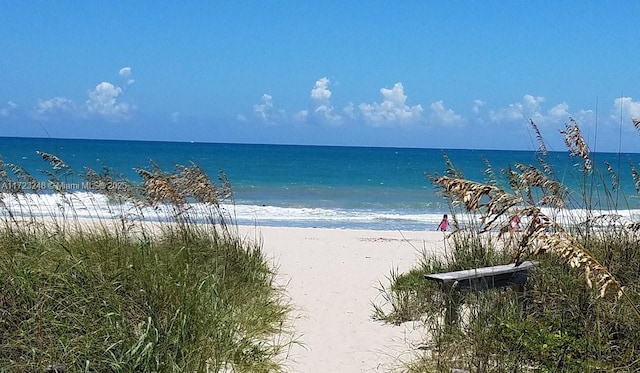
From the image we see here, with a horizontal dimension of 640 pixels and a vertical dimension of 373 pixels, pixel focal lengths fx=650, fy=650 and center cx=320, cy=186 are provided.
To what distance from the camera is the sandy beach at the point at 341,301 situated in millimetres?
4992

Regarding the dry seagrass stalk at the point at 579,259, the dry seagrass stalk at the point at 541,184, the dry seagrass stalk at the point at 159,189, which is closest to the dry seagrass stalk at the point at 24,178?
the dry seagrass stalk at the point at 159,189

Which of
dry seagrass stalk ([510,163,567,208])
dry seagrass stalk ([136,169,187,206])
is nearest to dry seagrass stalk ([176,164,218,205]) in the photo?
dry seagrass stalk ([136,169,187,206])

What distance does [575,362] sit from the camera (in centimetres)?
404

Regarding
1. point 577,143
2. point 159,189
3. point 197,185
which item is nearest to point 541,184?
point 577,143

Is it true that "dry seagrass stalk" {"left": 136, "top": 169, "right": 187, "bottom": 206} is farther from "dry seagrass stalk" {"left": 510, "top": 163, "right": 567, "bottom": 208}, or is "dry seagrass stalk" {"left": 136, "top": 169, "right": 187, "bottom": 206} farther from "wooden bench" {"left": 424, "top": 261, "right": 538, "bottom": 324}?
"dry seagrass stalk" {"left": 510, "top": 163, "right": 567, "bottom": 208}

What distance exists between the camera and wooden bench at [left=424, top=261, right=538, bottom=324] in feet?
16.4

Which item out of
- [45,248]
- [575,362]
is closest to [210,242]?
[45,248]

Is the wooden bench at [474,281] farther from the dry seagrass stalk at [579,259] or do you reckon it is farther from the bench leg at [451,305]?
the dry seagrass stalk at [579,259]

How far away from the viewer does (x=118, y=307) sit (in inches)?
157

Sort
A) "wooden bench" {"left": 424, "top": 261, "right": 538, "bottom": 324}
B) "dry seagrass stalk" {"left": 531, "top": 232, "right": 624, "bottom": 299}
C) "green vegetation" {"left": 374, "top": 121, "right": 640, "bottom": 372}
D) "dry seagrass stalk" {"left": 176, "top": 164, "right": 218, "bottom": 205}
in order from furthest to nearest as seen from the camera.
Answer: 1. "dry seagrass stalk" {"left": 176, "top": 164, "right": 218, "bottom": 205}
2. "wooden bench" {"left": 424, "top": 261, "right": 538, "bottom": 324}
3. "green vegetation" {"left": 374, "top": 121, "right": 640, "bottom": 372}
4. "dry seagrass stalk" {"left": 531, "top": 232, "right": 624, "bottom": 299}

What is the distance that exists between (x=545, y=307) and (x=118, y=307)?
312cm

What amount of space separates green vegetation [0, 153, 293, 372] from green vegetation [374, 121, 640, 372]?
1.31m

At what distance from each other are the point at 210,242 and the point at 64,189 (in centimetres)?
164

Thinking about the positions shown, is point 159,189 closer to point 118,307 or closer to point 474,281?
point 118,307
